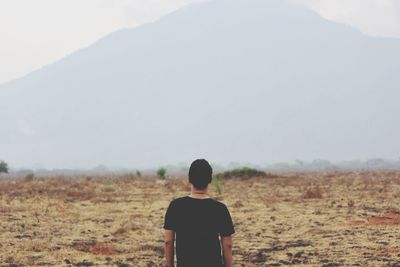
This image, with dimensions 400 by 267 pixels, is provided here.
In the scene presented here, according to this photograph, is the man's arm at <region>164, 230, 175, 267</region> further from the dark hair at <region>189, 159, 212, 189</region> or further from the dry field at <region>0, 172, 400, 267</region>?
the dry field at <region>0, 172, 400, 267</region>

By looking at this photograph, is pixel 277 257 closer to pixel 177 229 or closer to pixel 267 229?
pixel 267 229

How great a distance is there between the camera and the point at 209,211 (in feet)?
22.1

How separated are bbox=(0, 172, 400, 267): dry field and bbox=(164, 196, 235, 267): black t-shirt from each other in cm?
754

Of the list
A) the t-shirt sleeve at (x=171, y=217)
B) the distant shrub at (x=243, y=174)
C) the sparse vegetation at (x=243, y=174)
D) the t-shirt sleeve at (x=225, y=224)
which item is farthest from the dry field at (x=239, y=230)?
the distant shrub at (x=243, y=174)

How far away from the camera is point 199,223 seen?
6.74 m

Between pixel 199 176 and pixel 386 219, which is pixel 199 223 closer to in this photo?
pixel 199 176

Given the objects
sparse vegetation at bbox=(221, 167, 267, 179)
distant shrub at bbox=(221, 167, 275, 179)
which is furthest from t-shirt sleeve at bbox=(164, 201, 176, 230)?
distant shrub at bbox=(221, 167, 275, 179)

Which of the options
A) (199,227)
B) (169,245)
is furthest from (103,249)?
(199,227)

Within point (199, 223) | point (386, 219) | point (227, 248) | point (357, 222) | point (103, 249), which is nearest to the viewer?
point (199, 223)

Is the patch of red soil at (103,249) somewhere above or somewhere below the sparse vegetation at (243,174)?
below

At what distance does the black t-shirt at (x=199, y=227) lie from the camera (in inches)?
265

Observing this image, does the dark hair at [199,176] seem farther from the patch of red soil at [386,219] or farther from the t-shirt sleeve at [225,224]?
the patch of red soil at [386,219]

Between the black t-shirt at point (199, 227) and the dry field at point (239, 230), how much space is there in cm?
754

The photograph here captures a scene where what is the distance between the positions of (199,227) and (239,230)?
12984 millimetres
